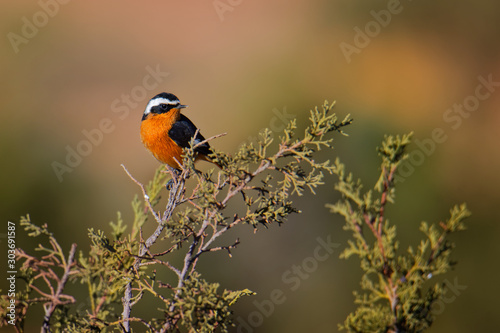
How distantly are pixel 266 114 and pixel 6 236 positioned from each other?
5.53 meters

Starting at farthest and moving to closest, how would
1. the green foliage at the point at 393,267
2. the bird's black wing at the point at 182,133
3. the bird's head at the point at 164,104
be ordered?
the bird's head at the point at 164,104, the bird's black wing at the point at 182,133, the green foliage at the point at 393,267

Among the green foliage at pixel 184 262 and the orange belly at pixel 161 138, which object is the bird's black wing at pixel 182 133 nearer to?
the orange belly at pixel 161 138

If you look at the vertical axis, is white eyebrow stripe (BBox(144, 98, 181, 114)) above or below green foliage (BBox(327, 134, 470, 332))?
above

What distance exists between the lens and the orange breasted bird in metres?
4.87

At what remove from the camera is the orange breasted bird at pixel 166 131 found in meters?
4.87

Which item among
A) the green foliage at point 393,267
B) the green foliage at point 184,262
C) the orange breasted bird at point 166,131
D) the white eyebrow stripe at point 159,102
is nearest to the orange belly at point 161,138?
the orange breasted bird at point 166,131

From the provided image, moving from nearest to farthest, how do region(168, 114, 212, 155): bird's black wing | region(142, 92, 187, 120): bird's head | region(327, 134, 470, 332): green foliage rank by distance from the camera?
region(327, 134, 470, 332): green foliage → region(168, 114, 212, 155): bird's black wing → region(142, 92, 187, 120): bird's head

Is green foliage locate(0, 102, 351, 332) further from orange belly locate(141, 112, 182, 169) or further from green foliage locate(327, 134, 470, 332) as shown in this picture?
orange belly locate(141, 112, 182, 169)

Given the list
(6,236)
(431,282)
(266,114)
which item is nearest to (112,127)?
(266,114)

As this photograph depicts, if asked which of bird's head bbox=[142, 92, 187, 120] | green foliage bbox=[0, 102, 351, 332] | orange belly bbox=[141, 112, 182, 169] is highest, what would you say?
bird's head bbox=[142, 92, 187, 120]

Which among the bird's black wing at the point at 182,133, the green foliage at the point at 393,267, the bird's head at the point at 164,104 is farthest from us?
the bird's head at the point at 164,104

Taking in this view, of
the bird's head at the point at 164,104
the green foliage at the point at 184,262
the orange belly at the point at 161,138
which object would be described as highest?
the bird's head at the point at 164,104

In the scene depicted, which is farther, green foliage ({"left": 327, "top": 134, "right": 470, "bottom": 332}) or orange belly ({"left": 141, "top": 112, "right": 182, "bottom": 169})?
orange belly ({"left": 141, "top": 112, "right": 182, "bottom": 169})

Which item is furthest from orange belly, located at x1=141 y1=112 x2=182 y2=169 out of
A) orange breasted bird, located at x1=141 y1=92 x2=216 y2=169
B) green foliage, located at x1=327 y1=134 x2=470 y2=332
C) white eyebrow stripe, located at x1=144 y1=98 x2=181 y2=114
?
green foliage, located at x1=327 y1=134 x2=470 y2=332
